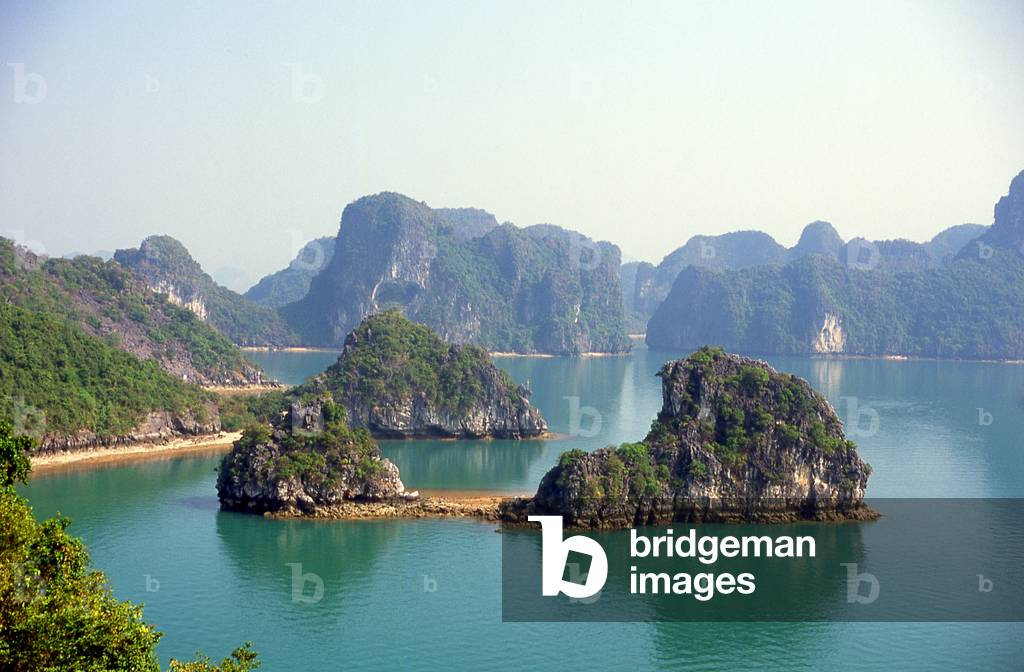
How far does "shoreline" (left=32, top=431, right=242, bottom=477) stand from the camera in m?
68.8

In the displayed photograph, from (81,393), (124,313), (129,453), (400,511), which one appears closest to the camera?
(400,511)

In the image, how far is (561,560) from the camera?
1892 inches

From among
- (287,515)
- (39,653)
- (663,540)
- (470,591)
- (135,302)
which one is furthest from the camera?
(135,302)

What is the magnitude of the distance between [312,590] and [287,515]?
1089 cm

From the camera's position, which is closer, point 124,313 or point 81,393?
point 81,393

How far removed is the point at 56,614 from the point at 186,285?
561ft

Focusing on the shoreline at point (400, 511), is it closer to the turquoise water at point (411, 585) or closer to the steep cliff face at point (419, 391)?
the turquoise water at point (411, 585)

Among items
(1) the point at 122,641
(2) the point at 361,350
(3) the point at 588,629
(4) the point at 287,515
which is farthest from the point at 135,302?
(1) the point at 122,641

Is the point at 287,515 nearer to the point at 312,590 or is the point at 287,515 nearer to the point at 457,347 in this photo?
the point at 312,590

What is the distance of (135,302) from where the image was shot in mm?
119688

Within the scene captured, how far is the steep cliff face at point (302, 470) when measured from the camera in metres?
56.6

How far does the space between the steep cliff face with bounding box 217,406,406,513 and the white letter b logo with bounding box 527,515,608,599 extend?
28.4ft

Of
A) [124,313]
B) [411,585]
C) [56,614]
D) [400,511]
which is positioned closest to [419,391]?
[400,511]

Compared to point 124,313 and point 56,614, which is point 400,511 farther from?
point 124,313
